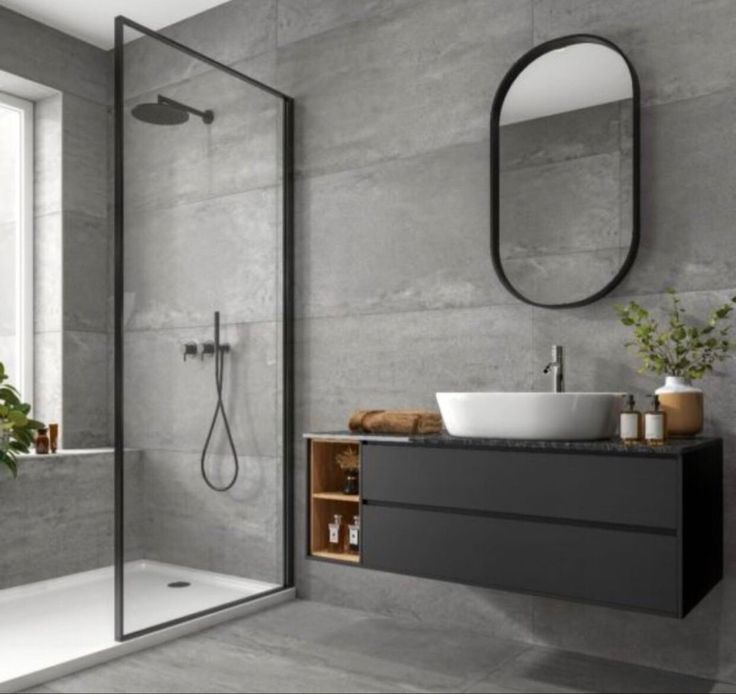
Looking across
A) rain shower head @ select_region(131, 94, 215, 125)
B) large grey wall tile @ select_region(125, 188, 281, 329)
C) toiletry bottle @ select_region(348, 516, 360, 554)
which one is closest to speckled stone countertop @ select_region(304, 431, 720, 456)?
toiletry bottle @ select_region(348, 516, 360, 554)

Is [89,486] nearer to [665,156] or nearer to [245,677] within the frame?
[245,677]

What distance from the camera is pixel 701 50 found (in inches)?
101

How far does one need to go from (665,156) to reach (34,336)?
303 centimetres

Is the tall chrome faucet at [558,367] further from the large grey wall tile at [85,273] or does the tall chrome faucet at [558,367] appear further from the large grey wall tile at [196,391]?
the large grey wall tile at [85,273]

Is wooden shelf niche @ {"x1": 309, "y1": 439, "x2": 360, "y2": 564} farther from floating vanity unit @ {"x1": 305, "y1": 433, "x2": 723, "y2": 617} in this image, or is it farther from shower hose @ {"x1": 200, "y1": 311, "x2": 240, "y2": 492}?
shower hose @ {"x1": 200, "y1": 311, "x2": 240, "y2": 492}

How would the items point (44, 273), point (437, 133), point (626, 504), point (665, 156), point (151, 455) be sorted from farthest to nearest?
1. point (44, 273)
2. point (437, 133)
3. point (151, 455)
4. point (665, 156)
5. point (626, 504)

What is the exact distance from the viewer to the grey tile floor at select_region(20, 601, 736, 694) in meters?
2.47

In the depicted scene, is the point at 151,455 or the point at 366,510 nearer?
the point at 366,510

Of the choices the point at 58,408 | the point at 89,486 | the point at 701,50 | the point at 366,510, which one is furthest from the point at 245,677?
the point at 701,50

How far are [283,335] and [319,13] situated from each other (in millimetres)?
1387

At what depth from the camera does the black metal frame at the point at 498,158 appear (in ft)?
8.67

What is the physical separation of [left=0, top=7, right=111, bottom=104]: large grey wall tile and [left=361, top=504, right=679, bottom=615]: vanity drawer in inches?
106

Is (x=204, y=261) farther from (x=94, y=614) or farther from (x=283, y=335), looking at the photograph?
(x=94, y=614)

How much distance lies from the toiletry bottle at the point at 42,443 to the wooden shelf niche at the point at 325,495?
1.46 m
